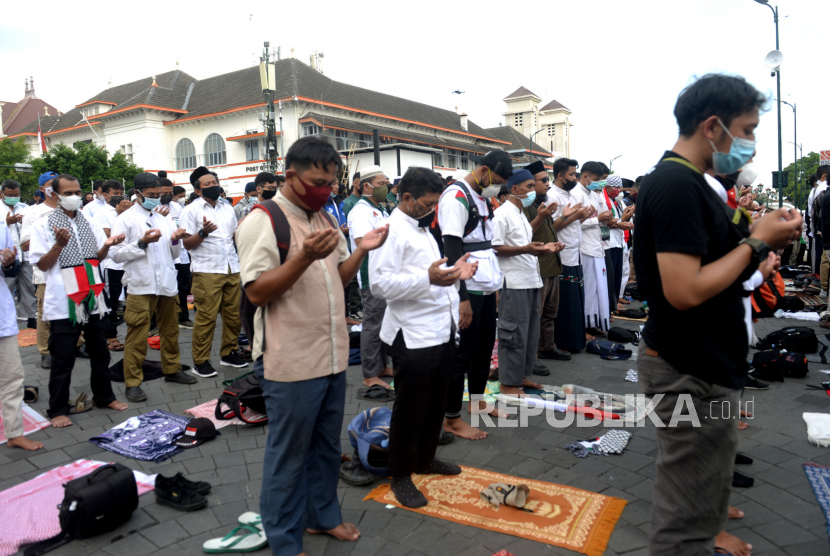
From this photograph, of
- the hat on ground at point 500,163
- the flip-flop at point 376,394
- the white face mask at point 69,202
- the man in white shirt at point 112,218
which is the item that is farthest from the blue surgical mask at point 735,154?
the man in white shirt at point 112,218

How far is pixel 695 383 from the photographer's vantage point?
210cm

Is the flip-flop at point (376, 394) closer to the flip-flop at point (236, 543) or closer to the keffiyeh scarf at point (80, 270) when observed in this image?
the flip-flop at point (236, 543)

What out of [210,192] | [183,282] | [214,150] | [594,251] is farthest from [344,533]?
[214,150]

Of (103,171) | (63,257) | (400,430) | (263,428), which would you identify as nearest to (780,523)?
(400,430)

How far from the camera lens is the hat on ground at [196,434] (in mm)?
4441

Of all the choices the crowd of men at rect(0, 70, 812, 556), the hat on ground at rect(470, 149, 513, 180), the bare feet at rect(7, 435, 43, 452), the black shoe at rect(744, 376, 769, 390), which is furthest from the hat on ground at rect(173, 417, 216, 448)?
Result: the black shoe at rect(744, 376, 769, 390)

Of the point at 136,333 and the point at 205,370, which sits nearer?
the point at 136,333

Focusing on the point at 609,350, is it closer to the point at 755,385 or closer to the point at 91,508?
the point at 755,385

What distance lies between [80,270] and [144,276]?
0.72 metres

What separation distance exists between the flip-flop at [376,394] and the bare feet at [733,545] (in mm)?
3172

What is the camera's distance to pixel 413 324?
3.45 meters

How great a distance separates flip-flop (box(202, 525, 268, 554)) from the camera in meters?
2.96

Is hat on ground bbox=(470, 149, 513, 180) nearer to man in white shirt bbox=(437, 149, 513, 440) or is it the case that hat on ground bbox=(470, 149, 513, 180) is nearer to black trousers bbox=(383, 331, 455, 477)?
man in white shirt bbox=(437, 149, 513, 440)

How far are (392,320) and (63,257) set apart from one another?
133 inches
